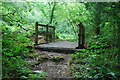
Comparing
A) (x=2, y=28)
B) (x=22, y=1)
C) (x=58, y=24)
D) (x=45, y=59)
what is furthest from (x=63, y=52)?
(x=58, y=24)

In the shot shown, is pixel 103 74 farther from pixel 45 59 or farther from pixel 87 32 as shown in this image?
pixel 87 32

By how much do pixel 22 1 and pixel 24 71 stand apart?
265 centimetres

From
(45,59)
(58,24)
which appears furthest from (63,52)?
(58,24)

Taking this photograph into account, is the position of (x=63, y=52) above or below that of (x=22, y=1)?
below

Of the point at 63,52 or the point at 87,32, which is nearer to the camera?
the point at 63,52

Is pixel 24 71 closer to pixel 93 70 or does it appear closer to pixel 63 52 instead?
pixel 93 70

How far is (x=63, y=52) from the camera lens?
20.4 ft

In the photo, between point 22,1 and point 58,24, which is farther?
point 58,24

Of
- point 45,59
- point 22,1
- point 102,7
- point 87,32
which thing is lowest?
point 45,59

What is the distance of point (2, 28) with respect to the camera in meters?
3.30

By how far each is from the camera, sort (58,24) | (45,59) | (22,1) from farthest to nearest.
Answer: (58,24)
(45,59)
(22,1)

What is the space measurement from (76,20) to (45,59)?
8.21 metres

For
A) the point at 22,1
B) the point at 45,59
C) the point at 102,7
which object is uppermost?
the point at 22,1

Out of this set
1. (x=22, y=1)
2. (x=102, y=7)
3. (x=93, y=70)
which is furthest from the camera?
(x=22, y=1)
